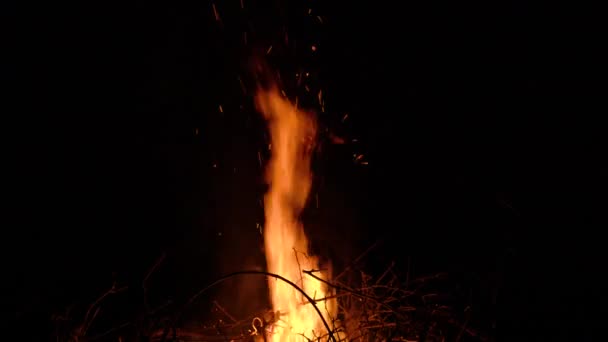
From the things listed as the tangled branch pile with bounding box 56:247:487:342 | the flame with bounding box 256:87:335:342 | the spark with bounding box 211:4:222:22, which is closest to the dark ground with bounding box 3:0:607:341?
the spark with bounding box 211:4:222:22

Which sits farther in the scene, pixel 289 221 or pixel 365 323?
pixel 289 221

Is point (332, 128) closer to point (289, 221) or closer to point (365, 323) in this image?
point (289, 221)

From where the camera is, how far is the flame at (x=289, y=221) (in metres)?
2.02

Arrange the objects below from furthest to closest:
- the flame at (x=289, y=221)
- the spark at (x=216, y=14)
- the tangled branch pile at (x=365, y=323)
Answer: the spark at (x=216, y=14)
the flame at (x=289, y=221)
the tangled branch pile at (x=365, y=323)

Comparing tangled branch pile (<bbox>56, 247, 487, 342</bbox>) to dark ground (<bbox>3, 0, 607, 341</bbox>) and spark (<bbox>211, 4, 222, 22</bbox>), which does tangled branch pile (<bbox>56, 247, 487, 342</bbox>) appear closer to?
dark ground (<bbox>3, 0, 607, 341</bbox>)

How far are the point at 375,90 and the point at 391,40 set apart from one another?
293 mm

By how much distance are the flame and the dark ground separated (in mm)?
645

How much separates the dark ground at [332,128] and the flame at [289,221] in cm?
64

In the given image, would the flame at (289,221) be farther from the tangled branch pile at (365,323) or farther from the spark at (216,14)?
the spark at (216,14)

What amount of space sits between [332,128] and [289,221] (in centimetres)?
100

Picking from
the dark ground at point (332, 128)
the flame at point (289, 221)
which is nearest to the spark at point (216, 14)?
the dark ground at point (332, 128)

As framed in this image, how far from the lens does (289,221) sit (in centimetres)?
221

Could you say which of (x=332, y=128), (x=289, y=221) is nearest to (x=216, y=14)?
(x=332, y=128)

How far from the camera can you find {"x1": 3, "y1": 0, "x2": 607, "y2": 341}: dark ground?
118 inches
